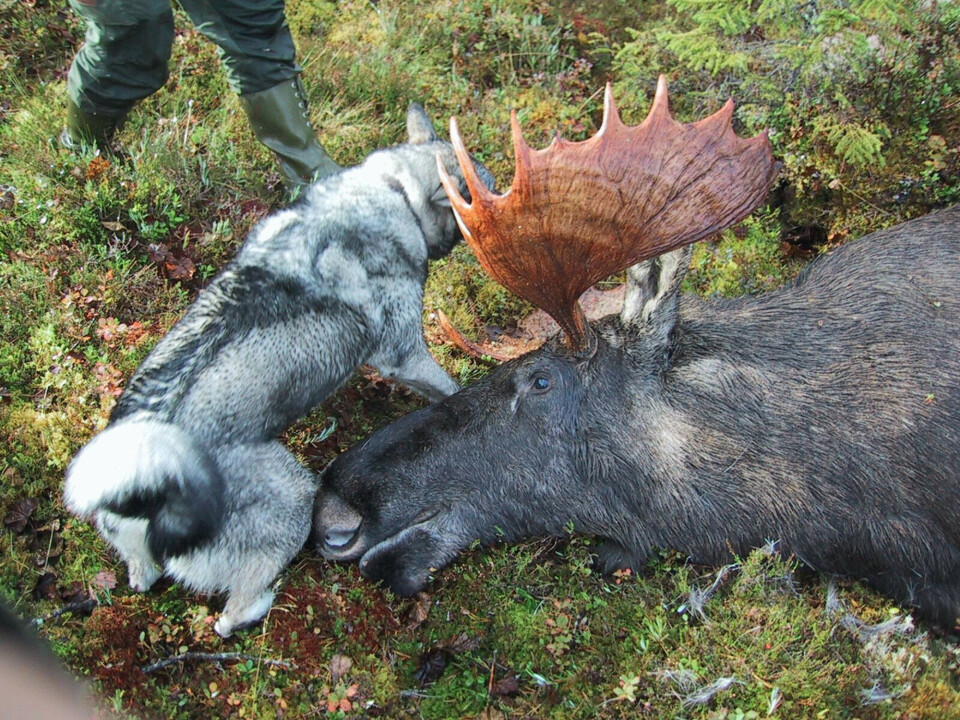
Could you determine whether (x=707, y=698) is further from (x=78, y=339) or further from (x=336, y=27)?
(x=336, y=27)

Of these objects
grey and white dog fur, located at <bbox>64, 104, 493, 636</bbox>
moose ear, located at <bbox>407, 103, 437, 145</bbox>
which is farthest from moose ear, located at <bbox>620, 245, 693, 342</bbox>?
moose ear, located at <bbox>407, 103, 437, 145</bbox>

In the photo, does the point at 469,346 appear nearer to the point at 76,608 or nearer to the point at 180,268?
the point at 180,268

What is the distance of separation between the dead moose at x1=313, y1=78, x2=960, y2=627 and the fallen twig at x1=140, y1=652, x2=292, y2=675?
54 cm

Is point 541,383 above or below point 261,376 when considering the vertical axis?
below

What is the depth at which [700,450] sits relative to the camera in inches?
147

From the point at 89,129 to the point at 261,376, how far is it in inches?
108

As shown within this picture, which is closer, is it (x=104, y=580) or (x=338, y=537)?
(x=338, y=537)

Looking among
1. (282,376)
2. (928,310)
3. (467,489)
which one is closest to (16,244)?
(282,376)

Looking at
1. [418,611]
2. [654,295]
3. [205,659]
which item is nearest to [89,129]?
[205,659]

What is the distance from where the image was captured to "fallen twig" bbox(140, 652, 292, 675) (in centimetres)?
371

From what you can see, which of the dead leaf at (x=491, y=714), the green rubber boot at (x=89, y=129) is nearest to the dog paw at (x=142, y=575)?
the dead leaf at (x=491, y=714)

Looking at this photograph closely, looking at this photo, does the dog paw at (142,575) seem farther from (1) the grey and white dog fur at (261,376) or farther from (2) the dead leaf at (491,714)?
(2) the dead leaf at (491,714)

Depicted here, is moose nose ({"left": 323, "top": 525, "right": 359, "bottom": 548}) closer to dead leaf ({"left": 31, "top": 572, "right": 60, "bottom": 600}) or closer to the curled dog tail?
the curled dog tail

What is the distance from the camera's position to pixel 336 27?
679 centimetres
